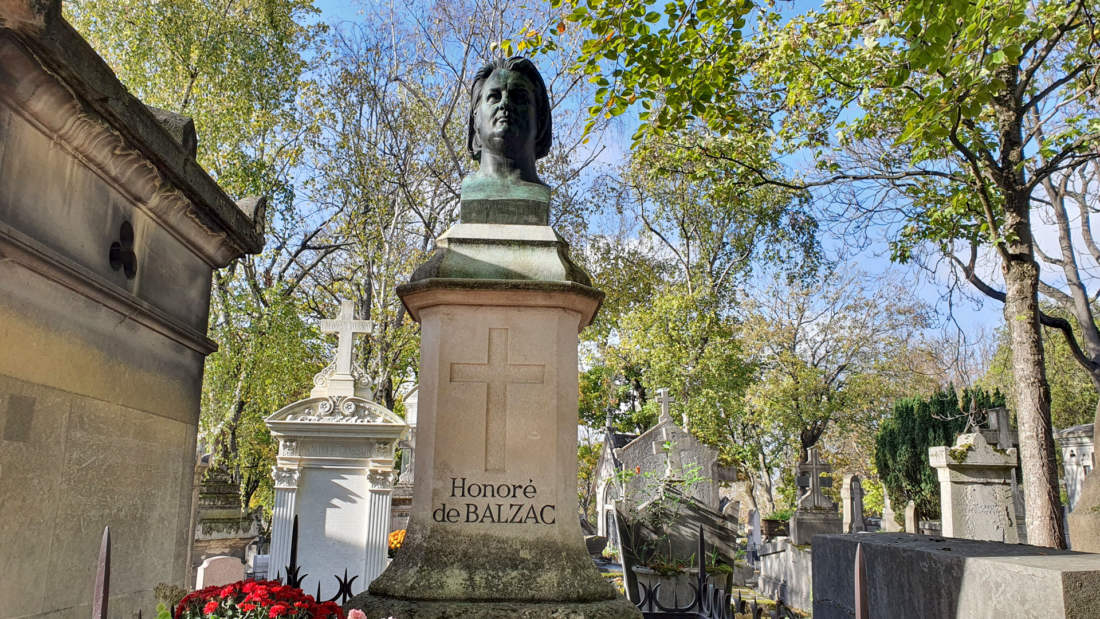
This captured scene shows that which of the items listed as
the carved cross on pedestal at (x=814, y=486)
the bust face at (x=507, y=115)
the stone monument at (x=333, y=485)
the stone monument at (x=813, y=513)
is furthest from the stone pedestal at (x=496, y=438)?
the carved cross on pedestal at (x=814, y=486)

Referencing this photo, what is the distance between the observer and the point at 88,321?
11.3ft

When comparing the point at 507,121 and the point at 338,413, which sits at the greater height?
the point at 507,121

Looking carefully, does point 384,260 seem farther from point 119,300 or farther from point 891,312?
point 891,312

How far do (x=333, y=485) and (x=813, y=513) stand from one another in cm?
1158

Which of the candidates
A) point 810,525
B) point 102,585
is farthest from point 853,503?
point 102,585

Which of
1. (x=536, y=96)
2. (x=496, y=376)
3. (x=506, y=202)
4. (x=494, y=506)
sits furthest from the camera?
(x=536, y=96)

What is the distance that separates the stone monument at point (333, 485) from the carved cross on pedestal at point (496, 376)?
748cm

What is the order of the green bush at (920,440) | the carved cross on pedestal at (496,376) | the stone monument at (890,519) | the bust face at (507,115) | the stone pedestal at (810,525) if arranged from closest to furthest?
the carved cross on pedestal at (496,376) → the bust face at (507,115) → the stone pedestal at (810,525) → the green bush at (920,440) → the stone monument at (890,519)

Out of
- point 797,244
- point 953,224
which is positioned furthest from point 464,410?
point 797,244

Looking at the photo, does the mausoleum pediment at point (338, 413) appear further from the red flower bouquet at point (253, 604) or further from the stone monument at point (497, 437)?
the red flower bouquet at point (253, 604)

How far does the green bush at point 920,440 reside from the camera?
23.8 meters

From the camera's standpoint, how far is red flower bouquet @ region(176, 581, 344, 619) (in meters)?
3.09

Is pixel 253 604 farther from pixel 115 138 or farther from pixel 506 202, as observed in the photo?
pixel 506 202

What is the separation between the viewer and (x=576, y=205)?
2539 cm
